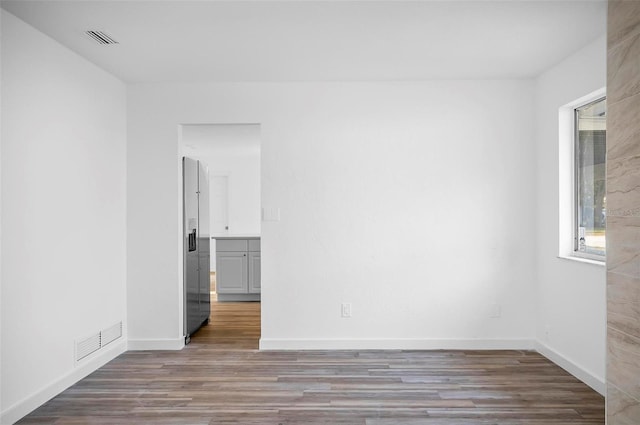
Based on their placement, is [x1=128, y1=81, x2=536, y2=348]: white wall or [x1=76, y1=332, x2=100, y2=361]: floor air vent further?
[x1=128, y1=81, x2=536, y2=348]: white wall

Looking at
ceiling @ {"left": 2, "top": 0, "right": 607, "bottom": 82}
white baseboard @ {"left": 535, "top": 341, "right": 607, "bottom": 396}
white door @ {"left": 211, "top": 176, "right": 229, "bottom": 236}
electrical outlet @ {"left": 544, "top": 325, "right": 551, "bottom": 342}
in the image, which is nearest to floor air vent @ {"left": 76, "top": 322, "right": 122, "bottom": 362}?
ceiling @ {"left": 2, "top": 0, "right": 607, "bottom": 82}

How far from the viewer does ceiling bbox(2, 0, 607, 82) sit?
2775 millimetres

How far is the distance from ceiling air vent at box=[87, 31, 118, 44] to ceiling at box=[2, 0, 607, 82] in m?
0.06

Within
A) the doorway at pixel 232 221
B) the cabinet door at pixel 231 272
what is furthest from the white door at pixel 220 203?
the cabinet door at pixel 231 272

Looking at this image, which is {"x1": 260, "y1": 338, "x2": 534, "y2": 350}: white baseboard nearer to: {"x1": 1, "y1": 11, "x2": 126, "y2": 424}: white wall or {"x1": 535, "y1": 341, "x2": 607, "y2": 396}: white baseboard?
{"x1": 535, "y1": 341, "x2": 607, "y2": 396}: white baseboard

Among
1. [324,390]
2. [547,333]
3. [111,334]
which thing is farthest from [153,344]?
[547,333]

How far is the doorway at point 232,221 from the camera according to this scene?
215 inches

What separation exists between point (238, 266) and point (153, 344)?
2.38 metres

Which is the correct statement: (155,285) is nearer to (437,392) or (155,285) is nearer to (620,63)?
(437,392)

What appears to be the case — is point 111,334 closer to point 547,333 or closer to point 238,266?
point 238,266

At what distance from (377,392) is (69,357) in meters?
2.24

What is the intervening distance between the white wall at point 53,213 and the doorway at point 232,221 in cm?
93

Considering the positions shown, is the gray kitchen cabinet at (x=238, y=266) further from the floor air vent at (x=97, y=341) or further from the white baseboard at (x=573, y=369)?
the white baseboard at (x=573, y=369)

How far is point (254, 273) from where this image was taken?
21.7 feet
